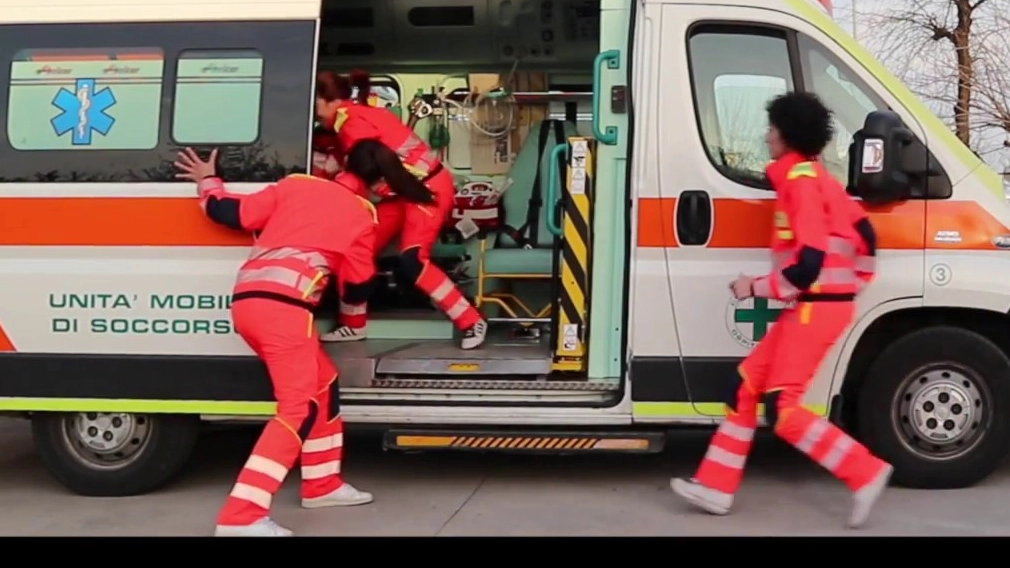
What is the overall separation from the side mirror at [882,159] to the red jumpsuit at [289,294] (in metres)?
2.20

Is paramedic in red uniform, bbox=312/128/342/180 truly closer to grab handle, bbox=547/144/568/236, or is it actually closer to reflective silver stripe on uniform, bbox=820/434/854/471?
grab handle, bbox=547/144/568/236

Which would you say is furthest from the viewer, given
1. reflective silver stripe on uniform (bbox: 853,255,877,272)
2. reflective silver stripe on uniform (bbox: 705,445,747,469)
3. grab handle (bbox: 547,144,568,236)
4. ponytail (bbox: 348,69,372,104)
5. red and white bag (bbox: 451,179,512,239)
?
red and white bag (bbox: 451,179,512,239)

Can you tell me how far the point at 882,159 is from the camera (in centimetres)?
523

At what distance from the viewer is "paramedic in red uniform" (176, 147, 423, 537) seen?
5043 mm

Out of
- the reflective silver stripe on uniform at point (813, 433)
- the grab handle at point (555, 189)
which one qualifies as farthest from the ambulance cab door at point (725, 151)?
the grab handle at point (555, 189)

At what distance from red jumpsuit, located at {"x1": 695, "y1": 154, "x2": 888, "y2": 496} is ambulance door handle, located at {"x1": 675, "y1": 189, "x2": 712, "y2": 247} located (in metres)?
0.37

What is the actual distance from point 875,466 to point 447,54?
4.50m

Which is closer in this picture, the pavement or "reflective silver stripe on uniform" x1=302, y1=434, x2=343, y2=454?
the pavement

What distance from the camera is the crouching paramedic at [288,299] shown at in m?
5.04

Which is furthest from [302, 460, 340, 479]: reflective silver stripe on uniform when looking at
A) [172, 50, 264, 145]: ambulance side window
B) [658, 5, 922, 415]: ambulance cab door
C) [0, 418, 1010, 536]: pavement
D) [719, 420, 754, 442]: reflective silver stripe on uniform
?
[719, 420, 754, 442]: reflective silver stripe on uniform

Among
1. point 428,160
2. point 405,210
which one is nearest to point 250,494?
point 405,210

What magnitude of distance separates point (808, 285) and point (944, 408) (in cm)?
117
